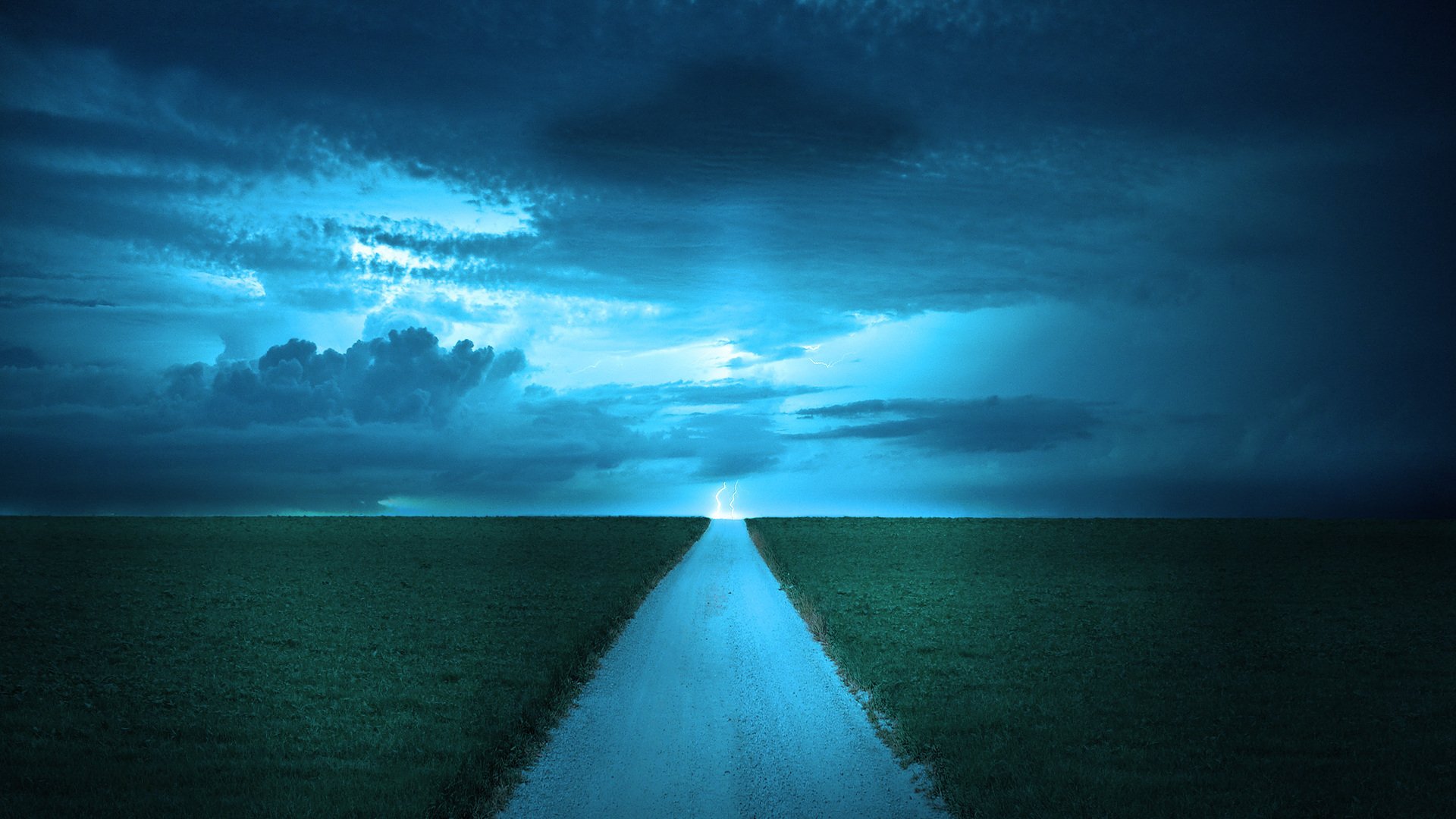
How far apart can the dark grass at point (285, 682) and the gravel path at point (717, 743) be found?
888 mm

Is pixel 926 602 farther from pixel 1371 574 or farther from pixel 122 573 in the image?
pixel 122 573

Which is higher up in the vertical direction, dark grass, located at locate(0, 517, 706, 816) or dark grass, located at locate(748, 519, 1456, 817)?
dark grass, located at locate(748, 519, 1456, 817)

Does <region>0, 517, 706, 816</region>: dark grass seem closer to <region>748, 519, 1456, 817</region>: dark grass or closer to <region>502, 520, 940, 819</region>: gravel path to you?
<region>502, 520, 940, 819</region>: gravel path

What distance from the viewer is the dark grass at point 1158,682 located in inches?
472

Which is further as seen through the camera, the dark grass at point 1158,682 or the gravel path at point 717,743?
the dark grass at point 1158,682

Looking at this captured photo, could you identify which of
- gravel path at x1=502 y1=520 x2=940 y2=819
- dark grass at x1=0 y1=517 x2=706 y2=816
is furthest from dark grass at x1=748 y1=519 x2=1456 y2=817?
dark grass at x1=0 y1=517 x2=706 y2=816

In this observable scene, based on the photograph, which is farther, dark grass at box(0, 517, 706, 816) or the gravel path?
dark grass at box(0, 517, 706, 816)

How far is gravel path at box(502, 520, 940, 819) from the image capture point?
36.5ft

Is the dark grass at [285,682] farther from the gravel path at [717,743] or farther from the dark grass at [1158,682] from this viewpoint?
the dark grass at [1158,682]

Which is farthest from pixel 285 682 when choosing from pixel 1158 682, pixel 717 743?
pixel 1158 682

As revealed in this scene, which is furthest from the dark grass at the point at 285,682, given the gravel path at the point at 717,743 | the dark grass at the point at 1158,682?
the dark grass at the point at 1158,682

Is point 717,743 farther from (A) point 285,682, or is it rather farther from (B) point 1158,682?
(B) point 1158,682

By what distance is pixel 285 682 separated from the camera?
18.4m

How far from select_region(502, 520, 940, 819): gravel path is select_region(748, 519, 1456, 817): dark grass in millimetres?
910
